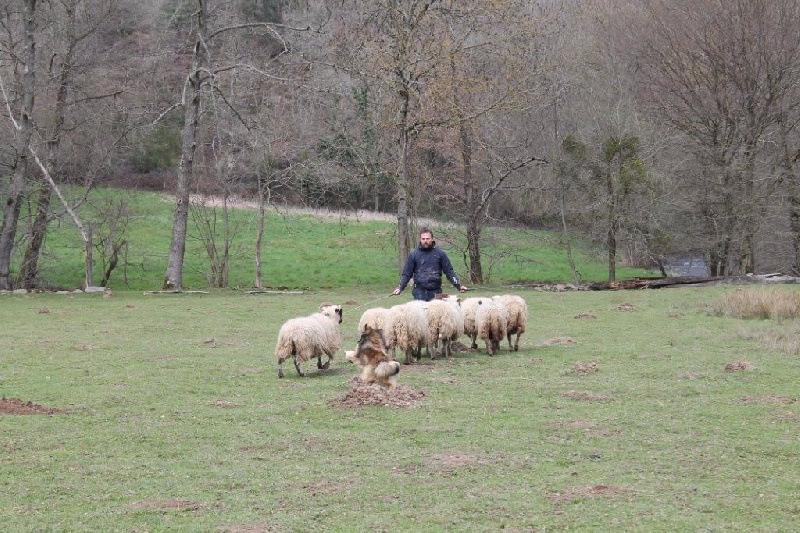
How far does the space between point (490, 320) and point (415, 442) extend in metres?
6.58

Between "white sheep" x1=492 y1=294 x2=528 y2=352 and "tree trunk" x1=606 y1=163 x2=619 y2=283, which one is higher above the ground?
"tree trunk" x1=606 y1=163 x2=619 y2=283

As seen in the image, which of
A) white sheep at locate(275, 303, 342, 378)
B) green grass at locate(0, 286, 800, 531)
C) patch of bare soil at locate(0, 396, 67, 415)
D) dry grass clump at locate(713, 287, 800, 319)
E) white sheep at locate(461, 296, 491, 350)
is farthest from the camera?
dry grass clump at locate(713, 287, 800, 319)

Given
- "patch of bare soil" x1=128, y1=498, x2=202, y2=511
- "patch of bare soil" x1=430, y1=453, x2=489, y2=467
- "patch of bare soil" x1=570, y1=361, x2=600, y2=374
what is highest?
"patch of bare soil" x1=570, y1=361, x2=600, y2=374

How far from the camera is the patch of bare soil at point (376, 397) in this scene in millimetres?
10898

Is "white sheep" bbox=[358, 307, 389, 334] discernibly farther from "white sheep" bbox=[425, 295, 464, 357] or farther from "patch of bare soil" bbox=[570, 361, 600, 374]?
Answer: "patch of bare soil" bbox=[570, 361, 600, 374]

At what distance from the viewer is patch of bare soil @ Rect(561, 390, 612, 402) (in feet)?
37.0

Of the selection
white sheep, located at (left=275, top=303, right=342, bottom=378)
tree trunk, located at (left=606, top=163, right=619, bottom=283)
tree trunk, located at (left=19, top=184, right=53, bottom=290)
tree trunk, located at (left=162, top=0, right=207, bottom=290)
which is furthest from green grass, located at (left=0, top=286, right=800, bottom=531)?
tree trunk, located at (left=606, top=163, right=619, bottom=283)

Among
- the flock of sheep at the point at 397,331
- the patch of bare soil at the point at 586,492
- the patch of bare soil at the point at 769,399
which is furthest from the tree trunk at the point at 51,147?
the patch of bare soil at the point at 586,492

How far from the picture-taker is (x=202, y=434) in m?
9.73

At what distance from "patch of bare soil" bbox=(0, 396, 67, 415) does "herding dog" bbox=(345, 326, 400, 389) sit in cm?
359

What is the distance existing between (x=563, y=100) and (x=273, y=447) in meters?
32.1

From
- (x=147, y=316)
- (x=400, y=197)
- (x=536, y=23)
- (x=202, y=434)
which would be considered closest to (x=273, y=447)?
(x=202, y=434)

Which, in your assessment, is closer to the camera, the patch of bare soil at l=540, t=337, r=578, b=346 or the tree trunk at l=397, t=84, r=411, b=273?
the patch of bare soil at l=540, t=337, r=578, b=346

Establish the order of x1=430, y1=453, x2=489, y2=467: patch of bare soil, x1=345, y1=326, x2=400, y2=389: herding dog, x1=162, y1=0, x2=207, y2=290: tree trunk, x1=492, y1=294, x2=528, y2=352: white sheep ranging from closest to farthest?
x1=430, y1=453, x2=489, y2=467: patch of bare soil → x1=345, y1=326, x2=400, y2=389: herding dog → x1=492, y1=294, x2=528, y2=352: white sheep → x1=162, y1=0, x2=207, y2=290: tree trunk
